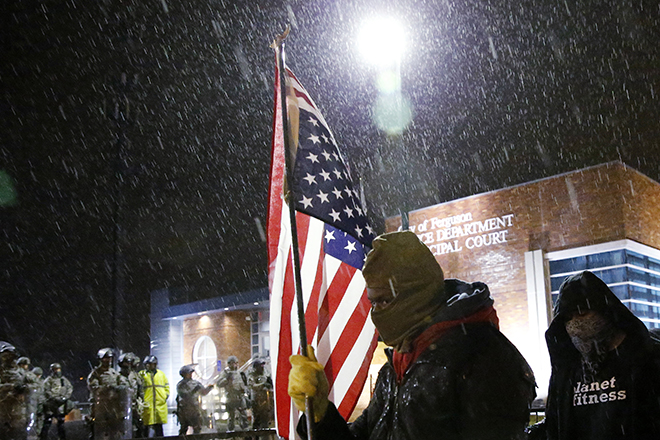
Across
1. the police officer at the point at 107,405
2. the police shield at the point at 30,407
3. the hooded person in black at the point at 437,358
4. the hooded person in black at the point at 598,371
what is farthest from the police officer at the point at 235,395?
the hooded person in black at the point at 437,358

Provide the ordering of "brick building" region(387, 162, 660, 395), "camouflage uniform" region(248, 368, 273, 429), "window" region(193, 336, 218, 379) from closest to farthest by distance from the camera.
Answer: "brick building" region(387, 162, 660, 395) → "camouflage uniform" region(248, 368, 273, 429) → "window" region(193, 336, 218, 379)

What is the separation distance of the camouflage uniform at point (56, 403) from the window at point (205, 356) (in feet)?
50.0

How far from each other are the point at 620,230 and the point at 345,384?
14.6 metres

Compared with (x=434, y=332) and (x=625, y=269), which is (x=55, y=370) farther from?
(x=434, y=332)

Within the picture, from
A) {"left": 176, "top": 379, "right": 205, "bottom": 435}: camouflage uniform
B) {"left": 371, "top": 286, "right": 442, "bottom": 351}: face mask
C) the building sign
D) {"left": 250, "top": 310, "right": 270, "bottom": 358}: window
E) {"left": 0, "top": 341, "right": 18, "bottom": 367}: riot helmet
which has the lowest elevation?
{"left": 176, "top": 379, "right": 205, "bottom": 435}: camouflage uniform

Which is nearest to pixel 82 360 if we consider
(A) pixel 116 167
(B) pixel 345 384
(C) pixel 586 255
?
(A) pixel 116 167

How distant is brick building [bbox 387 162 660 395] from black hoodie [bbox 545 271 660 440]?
46.5 feet

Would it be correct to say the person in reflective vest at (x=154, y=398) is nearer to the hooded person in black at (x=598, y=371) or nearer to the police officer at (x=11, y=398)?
the police officer at (x=11, y=398)

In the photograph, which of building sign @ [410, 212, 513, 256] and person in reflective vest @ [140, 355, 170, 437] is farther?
building sign @ [410, 212, 513, 256]

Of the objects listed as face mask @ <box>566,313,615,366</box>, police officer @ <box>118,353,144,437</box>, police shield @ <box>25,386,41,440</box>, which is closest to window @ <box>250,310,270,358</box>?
police officer @ <box>118,353,144,437</box>

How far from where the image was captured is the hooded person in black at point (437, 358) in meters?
2.33

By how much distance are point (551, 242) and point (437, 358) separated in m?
17.5

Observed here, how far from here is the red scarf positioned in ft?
8.17

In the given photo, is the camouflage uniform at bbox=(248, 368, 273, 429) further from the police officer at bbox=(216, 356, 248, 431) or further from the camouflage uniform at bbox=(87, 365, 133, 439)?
the camouflage uniform at bbox=(87, 365, 133, 439)
